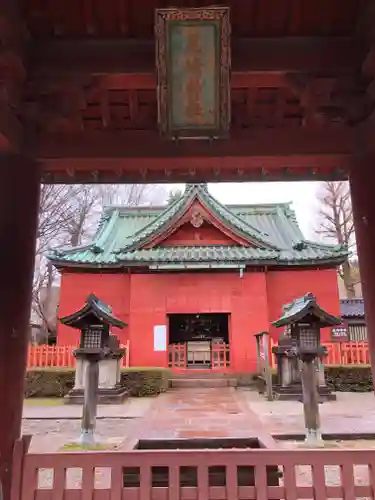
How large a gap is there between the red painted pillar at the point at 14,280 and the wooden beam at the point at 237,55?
98cm

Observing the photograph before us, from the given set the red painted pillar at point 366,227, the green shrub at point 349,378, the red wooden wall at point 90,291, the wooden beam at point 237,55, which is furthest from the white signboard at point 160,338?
the wooden beam at point 237,55

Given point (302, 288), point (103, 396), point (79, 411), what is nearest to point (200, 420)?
point (79, 411)

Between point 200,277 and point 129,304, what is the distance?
9.82 feet

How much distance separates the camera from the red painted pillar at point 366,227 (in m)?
3.89

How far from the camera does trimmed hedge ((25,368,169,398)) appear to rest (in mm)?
14156

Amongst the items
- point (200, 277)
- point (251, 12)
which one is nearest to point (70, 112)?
point (251, 12)

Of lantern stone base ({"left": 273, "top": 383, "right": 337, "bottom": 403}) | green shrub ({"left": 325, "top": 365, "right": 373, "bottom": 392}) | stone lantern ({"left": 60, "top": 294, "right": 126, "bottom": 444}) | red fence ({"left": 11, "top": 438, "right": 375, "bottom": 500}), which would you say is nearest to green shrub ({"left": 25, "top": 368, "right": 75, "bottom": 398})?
stone lantern ({"left": 60, "top": 294, "right": 126, "bottom": 444})

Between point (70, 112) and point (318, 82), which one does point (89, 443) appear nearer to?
point (70, 112)

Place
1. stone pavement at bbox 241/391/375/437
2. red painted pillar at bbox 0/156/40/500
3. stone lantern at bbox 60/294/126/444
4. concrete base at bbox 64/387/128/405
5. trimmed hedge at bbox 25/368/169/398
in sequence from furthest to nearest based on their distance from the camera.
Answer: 1. trimmed hedge at bbox 25/368/169/398
2. concrete base at bbox 64/387/128/405
3. stone pavement at bbox 241/391/375/437
4. stone lantern at bbox 60/294/126/444
5. red painted pillar at bbox 0/156/40/500

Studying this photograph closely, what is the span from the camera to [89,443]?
746cm

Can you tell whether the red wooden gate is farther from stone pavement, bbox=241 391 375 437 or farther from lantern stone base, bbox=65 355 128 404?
stone pavement, bbox=241 391 375 437

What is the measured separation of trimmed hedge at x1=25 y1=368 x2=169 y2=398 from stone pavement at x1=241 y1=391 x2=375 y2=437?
3.01 m

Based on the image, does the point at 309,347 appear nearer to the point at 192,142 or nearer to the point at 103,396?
the point at 192,142

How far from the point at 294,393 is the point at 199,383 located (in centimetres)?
373
